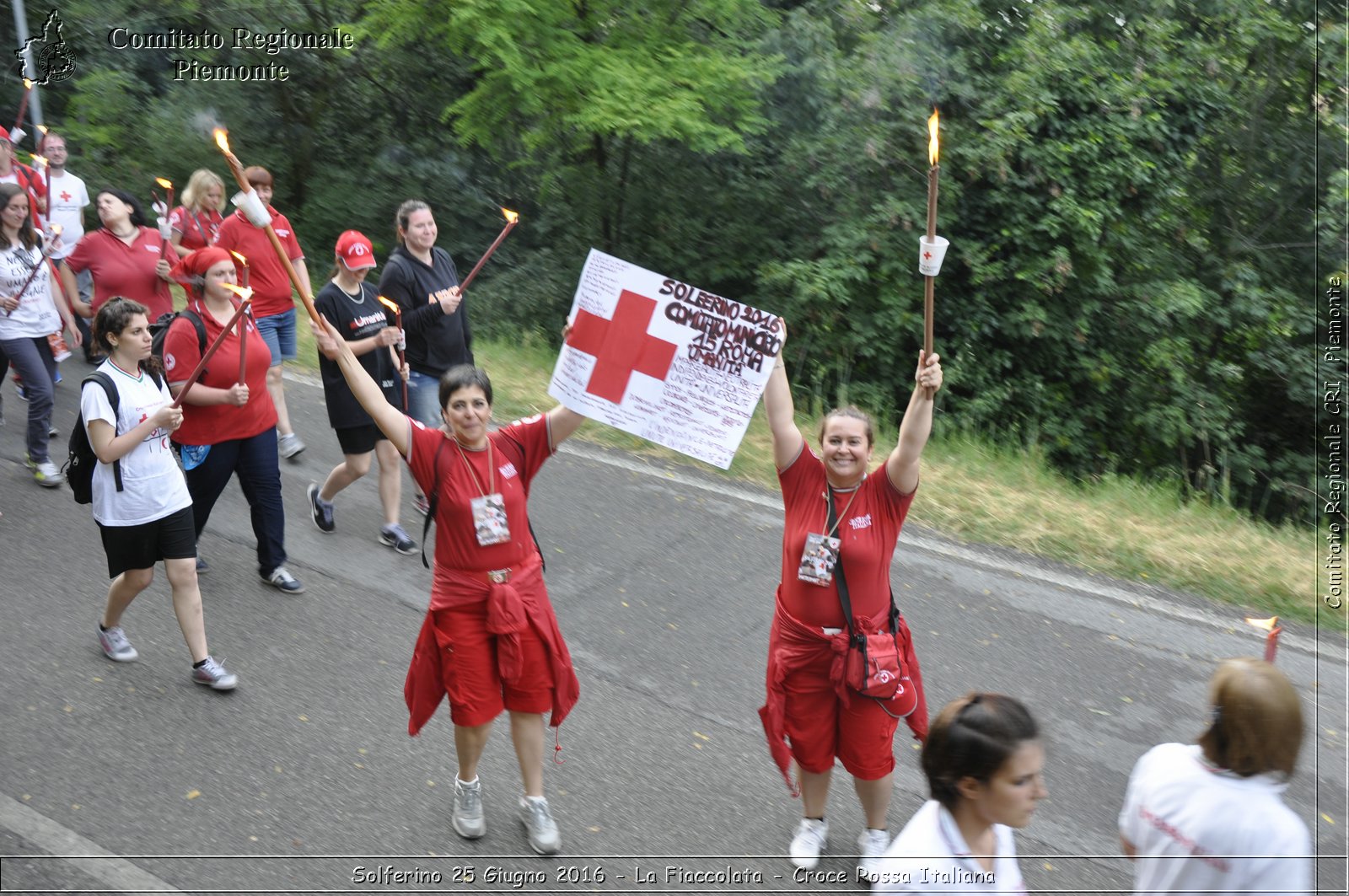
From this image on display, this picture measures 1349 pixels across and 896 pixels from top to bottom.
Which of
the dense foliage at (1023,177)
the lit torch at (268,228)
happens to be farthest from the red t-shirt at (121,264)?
the dense foliage at (1023,177)

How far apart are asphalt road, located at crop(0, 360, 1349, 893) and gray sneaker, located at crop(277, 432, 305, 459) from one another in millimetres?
587

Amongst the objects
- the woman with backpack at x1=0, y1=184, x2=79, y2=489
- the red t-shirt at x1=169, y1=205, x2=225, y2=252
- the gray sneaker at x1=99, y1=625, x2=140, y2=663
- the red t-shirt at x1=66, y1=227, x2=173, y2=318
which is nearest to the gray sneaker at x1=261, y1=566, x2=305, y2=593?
the gray sneaker at x1=99, y1=625, x2=140, y2=663

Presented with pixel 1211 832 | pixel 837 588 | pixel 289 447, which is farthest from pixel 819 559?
pixel 289 447

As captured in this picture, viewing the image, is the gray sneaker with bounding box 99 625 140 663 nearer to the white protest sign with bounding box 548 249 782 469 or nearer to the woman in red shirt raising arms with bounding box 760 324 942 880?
the white protest sign with bounding box 548 249 782 469

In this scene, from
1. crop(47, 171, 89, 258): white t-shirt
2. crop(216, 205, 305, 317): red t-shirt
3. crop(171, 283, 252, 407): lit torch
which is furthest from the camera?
crop(47, 171, 89, 258): white t-shirt

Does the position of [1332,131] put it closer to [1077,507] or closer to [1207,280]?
[1207,280]

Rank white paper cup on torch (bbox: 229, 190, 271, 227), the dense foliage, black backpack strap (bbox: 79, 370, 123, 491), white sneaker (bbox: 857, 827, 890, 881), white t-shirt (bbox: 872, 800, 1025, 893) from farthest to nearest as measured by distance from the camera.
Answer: the dense foliage
black backpack strap (bbox: 79, 370, 123, 491)
white sneaker (bbox: 857, 827, 890, 881)
white paper cup on torch (bbox: 229, 190, 271, 227)
white t-shirt (bbox: 872, 800, 1025, 893)

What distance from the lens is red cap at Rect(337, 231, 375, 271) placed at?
6277 mm

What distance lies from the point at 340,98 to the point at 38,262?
40.5 ft

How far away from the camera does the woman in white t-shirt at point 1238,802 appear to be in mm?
2693

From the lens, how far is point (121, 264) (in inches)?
294

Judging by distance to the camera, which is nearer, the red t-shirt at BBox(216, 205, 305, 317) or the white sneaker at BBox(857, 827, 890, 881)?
the white sneaker at BBox(857, 827, 890, 881)

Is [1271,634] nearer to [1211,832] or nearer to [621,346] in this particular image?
[1211,832]

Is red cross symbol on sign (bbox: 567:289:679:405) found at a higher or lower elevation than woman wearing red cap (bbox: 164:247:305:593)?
higher
